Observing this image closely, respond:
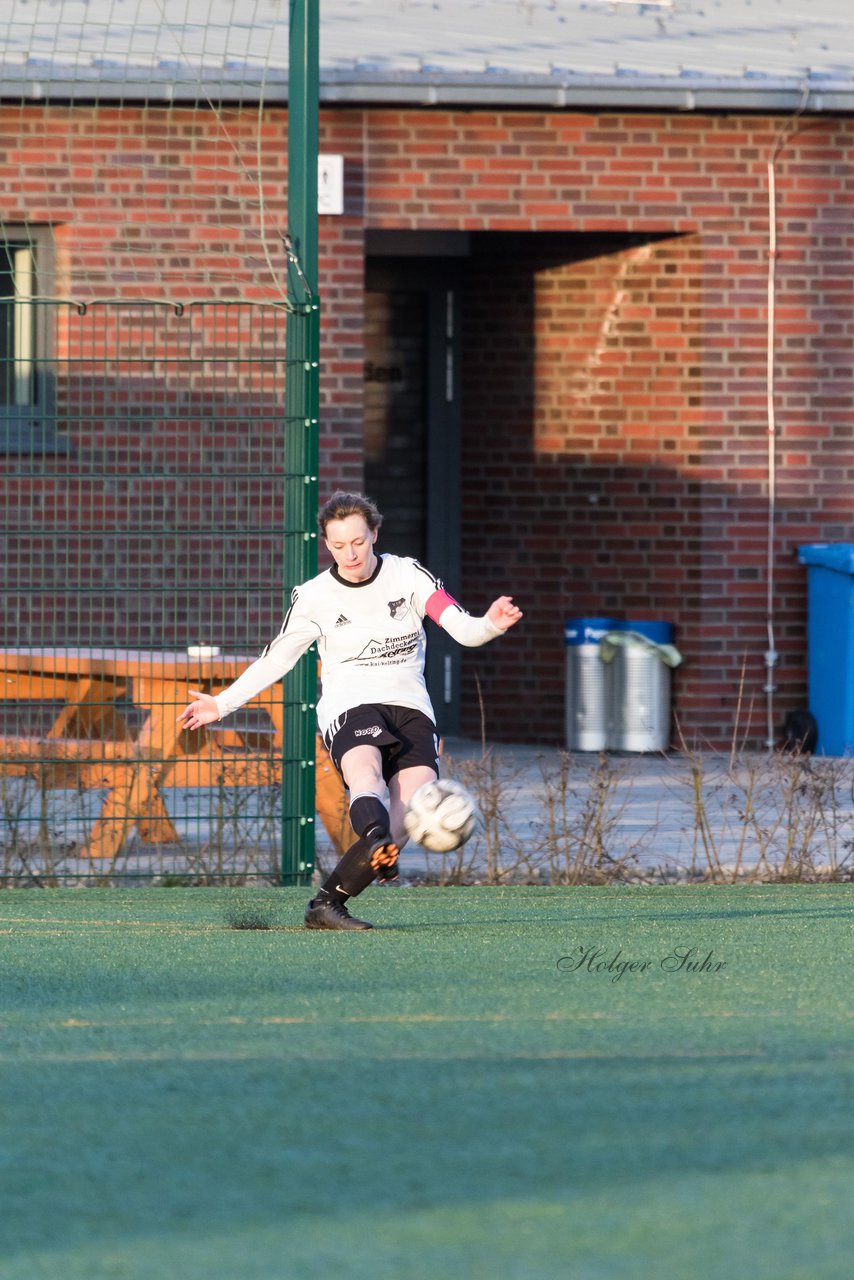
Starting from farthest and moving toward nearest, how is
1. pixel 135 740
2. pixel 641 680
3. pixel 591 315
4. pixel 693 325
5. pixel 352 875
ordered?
pixel 591 315 → pixel 693 325 → pixel 641 680 → pixel 135 740 → pixel 352 875

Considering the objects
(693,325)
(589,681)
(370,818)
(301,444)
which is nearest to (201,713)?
(370,818)

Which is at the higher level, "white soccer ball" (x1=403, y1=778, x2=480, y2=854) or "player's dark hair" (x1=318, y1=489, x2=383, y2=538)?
"player's dark hair" (x1=318, y1=489, x2=383, y2=538)

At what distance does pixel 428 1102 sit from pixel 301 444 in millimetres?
4149

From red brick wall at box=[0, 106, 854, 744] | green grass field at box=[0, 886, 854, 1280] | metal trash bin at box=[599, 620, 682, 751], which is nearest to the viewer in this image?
green grass field at box=[0, 886, 854, 1280]

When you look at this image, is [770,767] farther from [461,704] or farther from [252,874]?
[461,704]

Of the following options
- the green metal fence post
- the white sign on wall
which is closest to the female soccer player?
the green metal fence post

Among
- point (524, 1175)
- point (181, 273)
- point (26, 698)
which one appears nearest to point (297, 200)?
point (26, 698)

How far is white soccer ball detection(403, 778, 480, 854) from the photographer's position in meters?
5.96

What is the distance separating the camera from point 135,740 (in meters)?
8.12

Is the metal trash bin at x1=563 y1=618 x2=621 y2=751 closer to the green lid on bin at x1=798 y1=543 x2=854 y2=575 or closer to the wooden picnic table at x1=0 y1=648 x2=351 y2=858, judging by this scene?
the green lid on bin at x1=798 y1=543 x2=854 y2=575

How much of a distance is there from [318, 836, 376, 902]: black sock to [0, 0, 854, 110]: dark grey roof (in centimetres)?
605

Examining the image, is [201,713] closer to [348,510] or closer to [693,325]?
[348,510]

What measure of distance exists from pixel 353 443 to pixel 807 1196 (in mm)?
9166

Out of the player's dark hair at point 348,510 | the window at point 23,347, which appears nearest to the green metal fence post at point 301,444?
the player's dark hair at point 348,510
